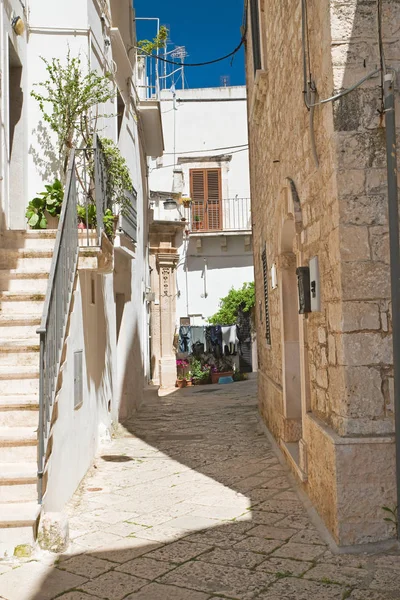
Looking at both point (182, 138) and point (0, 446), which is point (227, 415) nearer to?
point (0, 446)

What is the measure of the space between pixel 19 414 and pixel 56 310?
2.87 ft

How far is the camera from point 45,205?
25.9 ft

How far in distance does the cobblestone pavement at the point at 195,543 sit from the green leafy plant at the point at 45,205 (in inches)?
113

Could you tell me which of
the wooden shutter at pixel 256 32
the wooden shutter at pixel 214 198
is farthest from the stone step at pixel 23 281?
the wooden shutter at pixel 214 198

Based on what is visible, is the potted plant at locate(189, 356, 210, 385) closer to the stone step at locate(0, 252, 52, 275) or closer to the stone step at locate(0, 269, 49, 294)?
the stone step at locate(0, 252, 52, 275)

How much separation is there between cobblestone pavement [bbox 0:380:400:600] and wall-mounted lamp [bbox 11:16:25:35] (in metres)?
5.19

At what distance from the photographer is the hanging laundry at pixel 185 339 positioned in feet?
66.6

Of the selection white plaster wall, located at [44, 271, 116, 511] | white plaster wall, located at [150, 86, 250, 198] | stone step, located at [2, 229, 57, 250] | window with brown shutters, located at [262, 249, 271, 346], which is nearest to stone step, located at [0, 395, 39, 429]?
white plaster wall, located at [44, 271, 116, 511]

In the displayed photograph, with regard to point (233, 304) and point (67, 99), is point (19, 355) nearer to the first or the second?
point (67, 99)

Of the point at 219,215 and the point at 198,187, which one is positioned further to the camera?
the point at 198,187

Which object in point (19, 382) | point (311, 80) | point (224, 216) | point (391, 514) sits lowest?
point (391, 514)

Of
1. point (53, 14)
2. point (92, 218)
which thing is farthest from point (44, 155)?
point (53, 14)

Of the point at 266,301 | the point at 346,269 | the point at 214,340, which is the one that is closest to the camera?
the point at 346,269

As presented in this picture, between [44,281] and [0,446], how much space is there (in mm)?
2373
